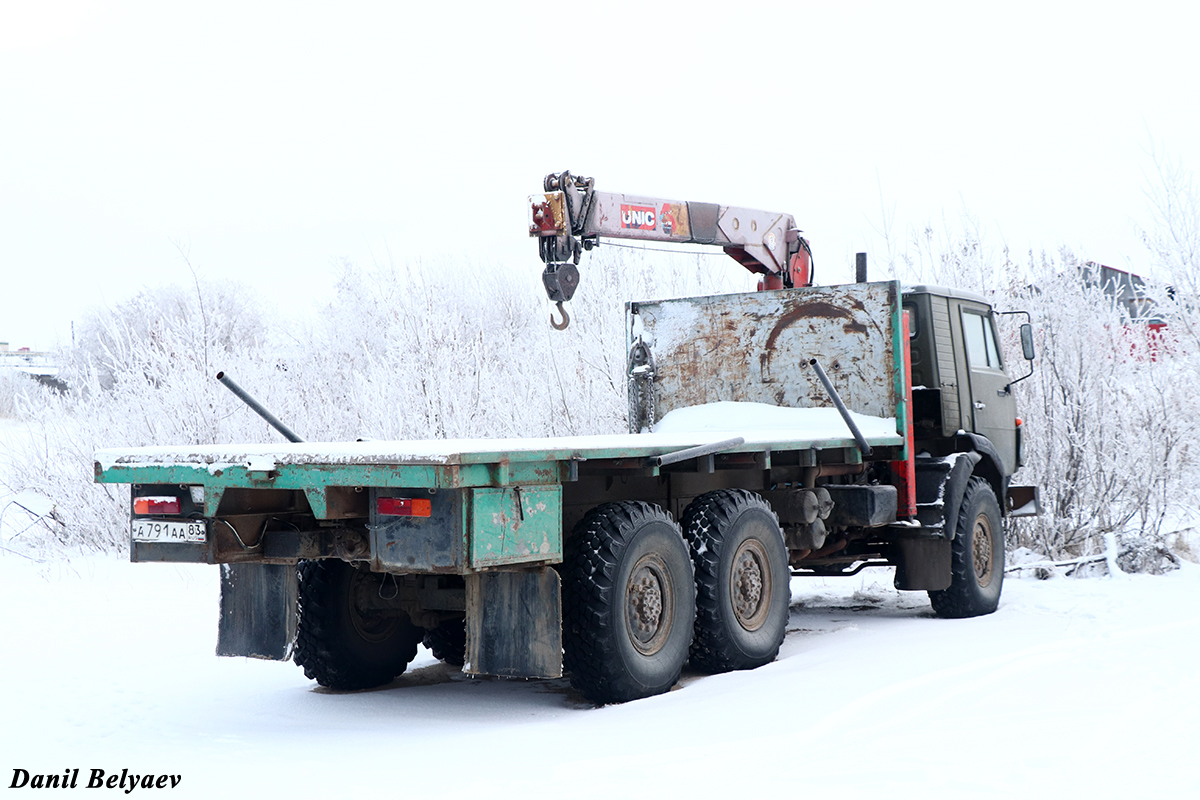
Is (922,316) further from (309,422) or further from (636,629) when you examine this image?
(309,422)

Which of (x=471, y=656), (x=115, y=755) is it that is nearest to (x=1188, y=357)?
(x=471, y=656)

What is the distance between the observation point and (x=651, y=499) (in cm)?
647

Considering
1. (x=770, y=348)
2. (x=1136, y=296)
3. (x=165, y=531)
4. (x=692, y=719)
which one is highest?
(x=1136, y=296)

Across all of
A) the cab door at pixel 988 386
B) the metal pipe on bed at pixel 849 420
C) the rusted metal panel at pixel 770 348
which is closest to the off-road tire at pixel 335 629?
the metal pipe on bed at pixel 849 420

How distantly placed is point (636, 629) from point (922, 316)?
3850 millimetres

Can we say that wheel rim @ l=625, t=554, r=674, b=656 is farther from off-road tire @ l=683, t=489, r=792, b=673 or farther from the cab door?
the cab door

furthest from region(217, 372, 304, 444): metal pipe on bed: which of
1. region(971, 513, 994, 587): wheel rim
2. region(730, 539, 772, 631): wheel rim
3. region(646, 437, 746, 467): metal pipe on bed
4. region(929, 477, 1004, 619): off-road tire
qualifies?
region(971, 513, 994, 587): wheel rim

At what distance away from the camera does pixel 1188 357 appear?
38.1 feet

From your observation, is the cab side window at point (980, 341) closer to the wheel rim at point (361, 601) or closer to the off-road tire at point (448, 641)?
the off-road tire at point (448, 641)

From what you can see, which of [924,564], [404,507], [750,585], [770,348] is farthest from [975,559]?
[404,507]

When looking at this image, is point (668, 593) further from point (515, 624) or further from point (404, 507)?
point (404, 507)

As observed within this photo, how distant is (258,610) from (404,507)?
1.37 m

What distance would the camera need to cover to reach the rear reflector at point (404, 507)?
498 cm

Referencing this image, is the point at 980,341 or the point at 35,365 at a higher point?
the point at 35,365
